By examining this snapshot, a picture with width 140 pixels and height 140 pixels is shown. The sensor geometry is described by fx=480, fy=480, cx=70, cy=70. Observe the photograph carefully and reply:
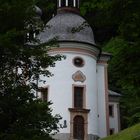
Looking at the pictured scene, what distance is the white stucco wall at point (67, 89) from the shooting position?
1287 inches

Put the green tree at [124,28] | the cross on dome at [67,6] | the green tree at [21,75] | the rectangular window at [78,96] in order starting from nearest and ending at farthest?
the green tree at [124,28] → the green tree at [21,75] → the rectangular window at [78,96] → the cross on dome at [67,6]

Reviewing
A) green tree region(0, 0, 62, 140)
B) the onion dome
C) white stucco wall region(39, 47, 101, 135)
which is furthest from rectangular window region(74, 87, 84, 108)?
green tree region(0, 0, 62, 140)

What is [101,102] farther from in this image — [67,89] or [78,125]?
[67,89]

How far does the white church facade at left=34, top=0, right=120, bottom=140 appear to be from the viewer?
32719mm

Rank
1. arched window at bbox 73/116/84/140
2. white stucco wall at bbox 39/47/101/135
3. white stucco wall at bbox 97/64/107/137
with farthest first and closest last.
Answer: white stucco wall at bbox 97/64/107/137, white stucco wall at bbox 39/47/101/135, arched window at bbox 73/116/84/140

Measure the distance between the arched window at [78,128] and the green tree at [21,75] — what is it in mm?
19540

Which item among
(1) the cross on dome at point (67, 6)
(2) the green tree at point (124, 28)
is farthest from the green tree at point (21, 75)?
(1) the cross on dome at point (67, 6)

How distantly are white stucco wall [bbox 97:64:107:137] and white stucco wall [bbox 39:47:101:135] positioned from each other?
119 cm

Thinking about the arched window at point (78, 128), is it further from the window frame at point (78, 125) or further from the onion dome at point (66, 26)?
the onion dome at point (66, 26)

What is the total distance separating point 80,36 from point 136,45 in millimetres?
23103

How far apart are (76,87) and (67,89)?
792 millimetres

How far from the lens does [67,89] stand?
33.1 m

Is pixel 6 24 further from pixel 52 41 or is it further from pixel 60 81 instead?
pixel 60 81

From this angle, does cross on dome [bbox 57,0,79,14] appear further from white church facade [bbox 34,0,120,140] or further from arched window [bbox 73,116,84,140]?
arched window [bbox 73,116,84,140]
